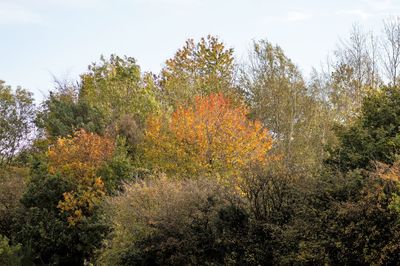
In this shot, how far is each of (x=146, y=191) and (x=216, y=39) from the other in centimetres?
2166

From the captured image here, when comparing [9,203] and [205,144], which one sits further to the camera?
[9,203]

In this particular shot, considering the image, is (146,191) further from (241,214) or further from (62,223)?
(62,223)

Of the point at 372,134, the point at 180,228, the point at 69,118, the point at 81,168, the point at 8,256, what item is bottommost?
the point at 8,256

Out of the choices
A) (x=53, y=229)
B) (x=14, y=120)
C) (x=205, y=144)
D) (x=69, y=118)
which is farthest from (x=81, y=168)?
(x=14, y=120)

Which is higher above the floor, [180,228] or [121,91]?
[121,91]

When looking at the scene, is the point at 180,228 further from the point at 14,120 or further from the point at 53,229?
the point at 14,120

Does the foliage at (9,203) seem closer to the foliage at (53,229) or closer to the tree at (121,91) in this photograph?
the foliage at (53,229)

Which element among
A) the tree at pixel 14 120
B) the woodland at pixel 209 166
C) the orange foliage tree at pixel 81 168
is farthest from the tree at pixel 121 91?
the tree at pixel 14 120

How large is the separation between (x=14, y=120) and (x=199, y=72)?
17855 mm

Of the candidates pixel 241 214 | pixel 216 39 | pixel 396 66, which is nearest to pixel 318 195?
pixel 241 214

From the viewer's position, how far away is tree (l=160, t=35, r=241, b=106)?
3544 cm

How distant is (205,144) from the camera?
82.5ft

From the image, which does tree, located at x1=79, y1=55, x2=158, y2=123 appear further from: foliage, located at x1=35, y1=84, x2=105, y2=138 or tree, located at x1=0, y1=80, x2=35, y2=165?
tree, located at x1=0, y1=80, x2=35, y2=165

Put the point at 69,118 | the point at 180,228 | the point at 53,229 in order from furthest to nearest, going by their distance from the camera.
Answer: the point at 69,118 → the point at 53,229 → the point at 180,228
